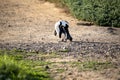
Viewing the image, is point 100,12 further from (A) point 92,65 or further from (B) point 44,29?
(A) point 92,65

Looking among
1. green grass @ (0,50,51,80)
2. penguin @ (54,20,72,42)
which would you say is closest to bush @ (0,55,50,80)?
green grass @ (0,50,51,80)

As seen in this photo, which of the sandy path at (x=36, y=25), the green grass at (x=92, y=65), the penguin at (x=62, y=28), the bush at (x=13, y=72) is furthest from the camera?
the sandy path at (x=36, y=25)

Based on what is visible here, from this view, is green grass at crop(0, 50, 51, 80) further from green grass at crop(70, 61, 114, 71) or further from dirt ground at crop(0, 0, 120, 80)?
green grass at crop(70, 61, 114, 71)

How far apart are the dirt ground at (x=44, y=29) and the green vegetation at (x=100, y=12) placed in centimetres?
46

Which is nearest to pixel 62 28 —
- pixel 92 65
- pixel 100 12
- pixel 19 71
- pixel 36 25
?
pixel 36 25

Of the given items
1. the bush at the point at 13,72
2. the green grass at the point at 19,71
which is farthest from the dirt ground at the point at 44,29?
the bush at the point at 13,72

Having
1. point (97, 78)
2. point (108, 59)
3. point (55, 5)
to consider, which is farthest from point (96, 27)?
point (97, 78)

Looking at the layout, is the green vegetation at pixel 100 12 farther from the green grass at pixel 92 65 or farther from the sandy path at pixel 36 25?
the green grass at pixel 92 65

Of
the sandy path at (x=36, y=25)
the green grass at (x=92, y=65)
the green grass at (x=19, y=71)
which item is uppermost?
the sandy path at (x=36, y=25)

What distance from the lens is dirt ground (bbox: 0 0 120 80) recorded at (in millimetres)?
11055

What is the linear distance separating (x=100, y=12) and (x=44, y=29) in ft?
12.4

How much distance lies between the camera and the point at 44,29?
1906 cm

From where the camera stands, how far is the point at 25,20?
70.5ft

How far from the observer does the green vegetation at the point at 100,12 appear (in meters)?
20.8
